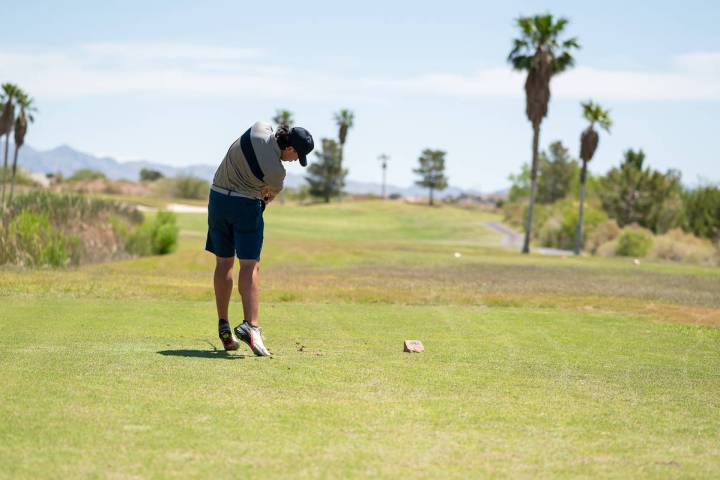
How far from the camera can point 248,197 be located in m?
9.38

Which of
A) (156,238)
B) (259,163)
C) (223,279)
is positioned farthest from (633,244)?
(259,163)

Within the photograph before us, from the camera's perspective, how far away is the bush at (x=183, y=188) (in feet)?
406

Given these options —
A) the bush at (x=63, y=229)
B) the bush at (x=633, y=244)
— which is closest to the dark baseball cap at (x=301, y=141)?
the bush at (x=63, y=229)

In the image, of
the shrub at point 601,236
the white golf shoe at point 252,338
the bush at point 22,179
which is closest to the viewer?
the white golf shoe at point 252,338

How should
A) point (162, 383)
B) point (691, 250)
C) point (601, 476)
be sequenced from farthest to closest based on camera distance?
1. point (691, 250)
2. point (162, 383)
3. point (601, 476)

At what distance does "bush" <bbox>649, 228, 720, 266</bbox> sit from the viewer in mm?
52844

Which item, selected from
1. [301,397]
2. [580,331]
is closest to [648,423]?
[301,397]

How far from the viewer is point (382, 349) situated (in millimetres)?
10312

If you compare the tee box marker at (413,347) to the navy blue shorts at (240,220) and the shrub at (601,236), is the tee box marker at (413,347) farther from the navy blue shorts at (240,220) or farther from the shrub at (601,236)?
the shrub at (601,236)

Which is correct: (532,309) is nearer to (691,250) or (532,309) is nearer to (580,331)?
(580,331)

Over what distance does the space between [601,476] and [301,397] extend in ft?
7.83

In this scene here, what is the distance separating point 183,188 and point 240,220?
116607 millimetres

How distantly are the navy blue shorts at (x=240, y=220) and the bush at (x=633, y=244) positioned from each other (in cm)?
5004

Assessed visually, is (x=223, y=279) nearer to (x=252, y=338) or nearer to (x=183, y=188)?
(x=252, y=338)
